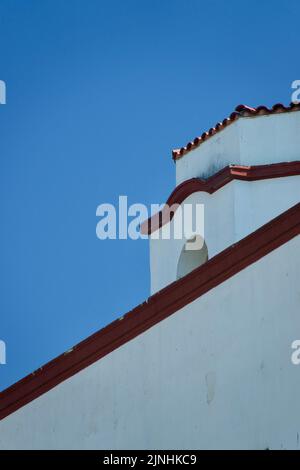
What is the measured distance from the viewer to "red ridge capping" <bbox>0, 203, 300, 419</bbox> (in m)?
11.2

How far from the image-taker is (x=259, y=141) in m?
14.6

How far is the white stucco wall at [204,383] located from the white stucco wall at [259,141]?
311cm

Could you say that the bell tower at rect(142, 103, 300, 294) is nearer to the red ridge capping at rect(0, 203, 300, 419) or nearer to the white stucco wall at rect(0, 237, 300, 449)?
the red ridge capping at rect(0, 203, 300, 419)

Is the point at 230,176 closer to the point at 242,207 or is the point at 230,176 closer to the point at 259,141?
the point at 242,207

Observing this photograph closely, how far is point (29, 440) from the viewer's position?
511 inches

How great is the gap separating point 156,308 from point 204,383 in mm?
921

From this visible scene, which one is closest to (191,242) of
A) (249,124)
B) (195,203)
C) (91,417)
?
(195,203)

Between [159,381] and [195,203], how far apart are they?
329cm

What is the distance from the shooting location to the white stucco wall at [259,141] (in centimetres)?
1459

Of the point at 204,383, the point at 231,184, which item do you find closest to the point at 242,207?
the point at 231,184
